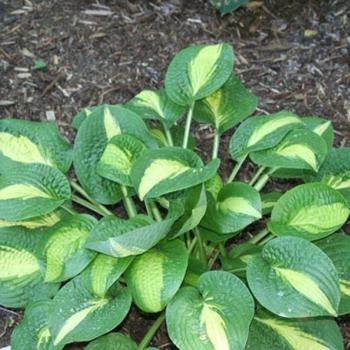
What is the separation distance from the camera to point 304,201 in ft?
5.60

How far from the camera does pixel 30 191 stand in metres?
1.75

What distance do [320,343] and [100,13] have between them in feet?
5.22

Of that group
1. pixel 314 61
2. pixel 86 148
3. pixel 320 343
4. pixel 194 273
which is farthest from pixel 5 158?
pixel 314 61

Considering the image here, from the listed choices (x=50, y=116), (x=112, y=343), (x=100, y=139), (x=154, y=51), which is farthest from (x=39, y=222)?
(x=154, y=51)

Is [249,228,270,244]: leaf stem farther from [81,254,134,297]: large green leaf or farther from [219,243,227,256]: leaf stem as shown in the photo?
[81,254,134,297]: large green leaf

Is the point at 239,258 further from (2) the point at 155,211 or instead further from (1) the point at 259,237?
(2) the point at 155,211

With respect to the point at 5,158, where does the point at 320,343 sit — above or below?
below

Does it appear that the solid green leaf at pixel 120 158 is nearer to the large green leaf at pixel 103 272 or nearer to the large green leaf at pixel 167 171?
the large green leaf at pixel 167 171

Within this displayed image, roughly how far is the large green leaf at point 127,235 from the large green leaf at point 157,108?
378mm

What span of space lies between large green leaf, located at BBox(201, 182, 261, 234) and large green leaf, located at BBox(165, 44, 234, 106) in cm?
32

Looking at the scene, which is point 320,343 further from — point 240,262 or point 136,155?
point 136,155

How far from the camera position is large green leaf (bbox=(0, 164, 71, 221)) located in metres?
1.69

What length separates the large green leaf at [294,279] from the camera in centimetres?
151

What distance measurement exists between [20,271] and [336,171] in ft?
2.96
